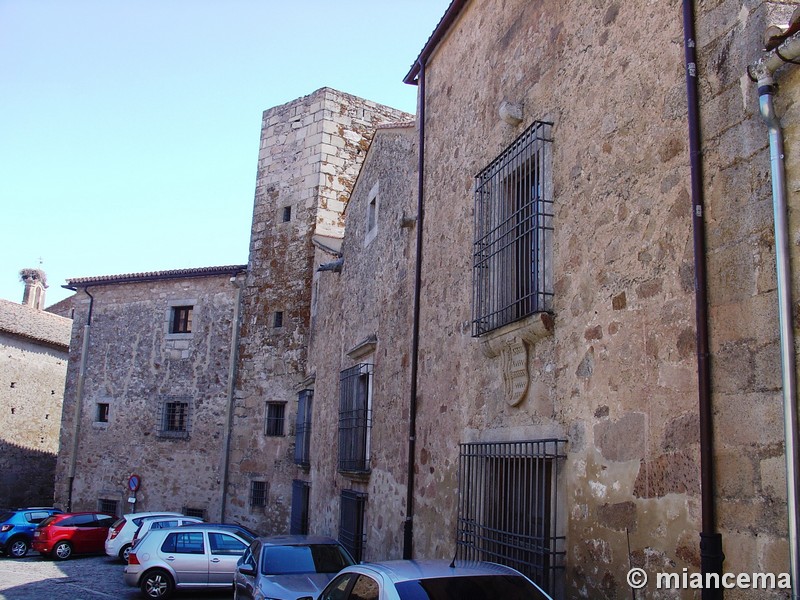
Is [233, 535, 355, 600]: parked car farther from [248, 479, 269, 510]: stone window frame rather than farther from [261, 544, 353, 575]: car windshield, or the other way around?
[248, 479, 269, 510]: stone window frame

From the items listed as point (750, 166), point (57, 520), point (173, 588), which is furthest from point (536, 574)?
point (57, 520)

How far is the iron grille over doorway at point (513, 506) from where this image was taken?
19.8ft

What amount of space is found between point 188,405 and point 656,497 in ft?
61.3

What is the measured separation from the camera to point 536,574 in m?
6.06

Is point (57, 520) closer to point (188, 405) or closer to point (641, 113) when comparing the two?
point (188, 405)

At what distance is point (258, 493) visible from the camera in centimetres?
2000

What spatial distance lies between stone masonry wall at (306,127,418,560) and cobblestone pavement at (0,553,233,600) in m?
3.34

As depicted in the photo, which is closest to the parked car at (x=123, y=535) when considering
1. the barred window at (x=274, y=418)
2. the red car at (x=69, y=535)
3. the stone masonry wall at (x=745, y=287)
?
the red car at (x=69, y=535)

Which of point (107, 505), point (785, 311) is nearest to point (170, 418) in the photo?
point (107, 505)

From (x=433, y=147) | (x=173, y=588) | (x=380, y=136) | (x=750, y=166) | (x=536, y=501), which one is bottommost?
(x=173, y=588)

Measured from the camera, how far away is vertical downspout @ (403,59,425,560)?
913 cm

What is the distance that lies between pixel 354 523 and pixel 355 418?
1587mm

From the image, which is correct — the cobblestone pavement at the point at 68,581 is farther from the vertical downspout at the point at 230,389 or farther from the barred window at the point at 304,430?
the barred window at the point at 304,430

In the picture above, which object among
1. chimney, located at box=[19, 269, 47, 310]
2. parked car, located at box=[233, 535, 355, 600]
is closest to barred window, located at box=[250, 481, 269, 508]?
parked car, located at box=[233, 535, 355, 600]
